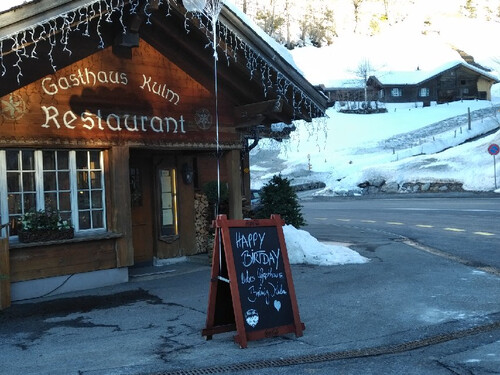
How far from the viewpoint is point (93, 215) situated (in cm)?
950

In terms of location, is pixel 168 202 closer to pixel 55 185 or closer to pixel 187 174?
pixel 187 174

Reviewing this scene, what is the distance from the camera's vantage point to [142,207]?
1104 centimetres

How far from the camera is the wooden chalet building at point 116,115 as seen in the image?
8.39 metres

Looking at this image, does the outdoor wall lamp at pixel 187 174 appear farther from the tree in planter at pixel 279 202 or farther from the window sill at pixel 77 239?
the window sill at pixel 77 239

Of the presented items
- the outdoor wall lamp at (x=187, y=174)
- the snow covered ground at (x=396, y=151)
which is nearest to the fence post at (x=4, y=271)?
the outdoor wall lamp at (x=187, y=174)

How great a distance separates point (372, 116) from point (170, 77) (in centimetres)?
6766

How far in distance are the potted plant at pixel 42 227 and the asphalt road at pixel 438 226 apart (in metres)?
7.51

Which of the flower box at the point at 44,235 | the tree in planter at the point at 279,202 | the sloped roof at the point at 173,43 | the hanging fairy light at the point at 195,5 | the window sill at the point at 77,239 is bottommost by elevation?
the window sill at the point at 77,239

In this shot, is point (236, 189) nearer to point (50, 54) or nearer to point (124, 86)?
point (124, 86)

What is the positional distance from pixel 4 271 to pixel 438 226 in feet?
44.6

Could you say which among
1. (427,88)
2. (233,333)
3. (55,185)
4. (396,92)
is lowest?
(233,333)

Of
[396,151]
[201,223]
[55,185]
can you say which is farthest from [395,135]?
[55,185]

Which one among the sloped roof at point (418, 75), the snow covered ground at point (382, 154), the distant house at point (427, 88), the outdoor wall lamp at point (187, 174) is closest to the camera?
the outdoor wall lamp at point (187, 174)

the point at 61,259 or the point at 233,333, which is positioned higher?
the point at 61,259
